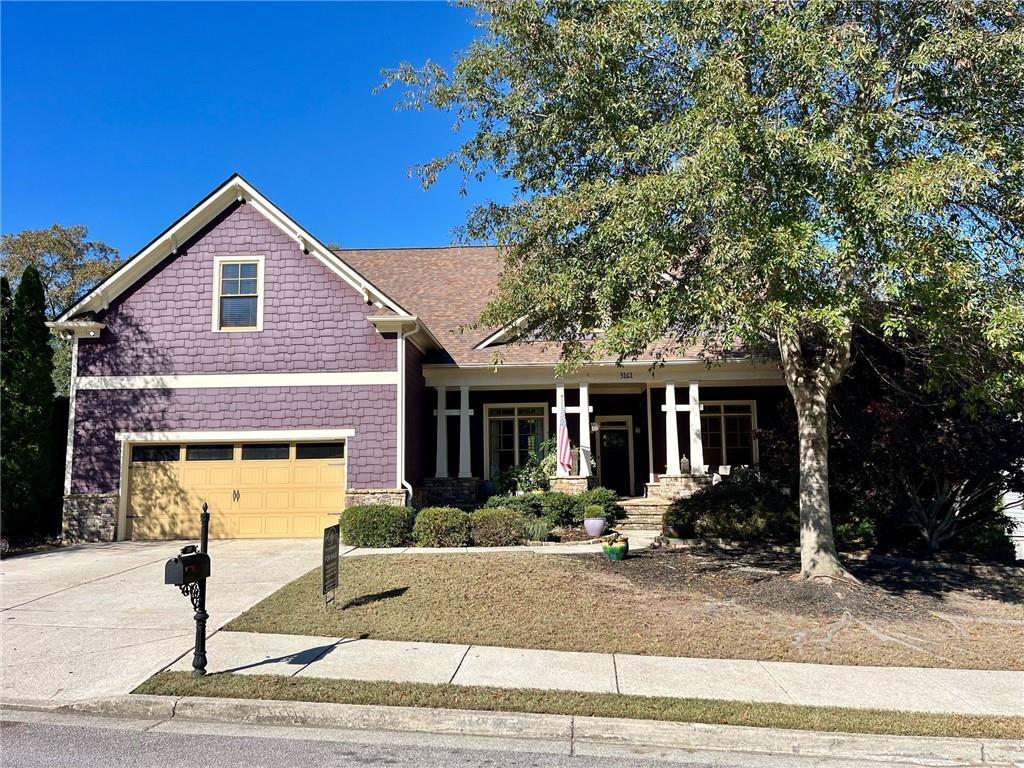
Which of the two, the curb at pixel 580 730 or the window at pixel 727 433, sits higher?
the window at pixel 727 433

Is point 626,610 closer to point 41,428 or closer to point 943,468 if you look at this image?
point 943,468

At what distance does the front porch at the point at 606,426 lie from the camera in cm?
1755

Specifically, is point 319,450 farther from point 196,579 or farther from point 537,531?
point 196,579

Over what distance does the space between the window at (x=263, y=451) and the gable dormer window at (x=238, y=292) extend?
2.69 m

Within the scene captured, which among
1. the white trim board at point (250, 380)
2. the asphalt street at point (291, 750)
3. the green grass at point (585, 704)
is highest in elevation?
the white trim board at point (250, 380)

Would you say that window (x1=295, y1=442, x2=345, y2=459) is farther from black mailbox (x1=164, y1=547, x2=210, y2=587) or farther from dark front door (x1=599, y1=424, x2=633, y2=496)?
black mailbox (x1=164, y1=547, x2=210, y2=587)

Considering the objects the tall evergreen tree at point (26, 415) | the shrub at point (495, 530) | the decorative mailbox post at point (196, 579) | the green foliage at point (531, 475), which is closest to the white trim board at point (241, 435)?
the tall evergreen tree at point (26, 415)

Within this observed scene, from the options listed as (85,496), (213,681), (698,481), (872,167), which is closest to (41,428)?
(85,496)

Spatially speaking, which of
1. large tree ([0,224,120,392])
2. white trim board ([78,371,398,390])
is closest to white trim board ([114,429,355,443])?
white trim board ([78,371,398,390])

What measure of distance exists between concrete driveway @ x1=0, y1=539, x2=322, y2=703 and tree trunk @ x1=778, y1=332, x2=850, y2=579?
25.6 feet

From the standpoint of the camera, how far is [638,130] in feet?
29.3

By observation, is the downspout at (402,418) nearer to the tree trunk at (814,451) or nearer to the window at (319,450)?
the window at (319,450)

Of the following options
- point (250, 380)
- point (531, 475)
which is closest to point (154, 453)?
point (250, 380)

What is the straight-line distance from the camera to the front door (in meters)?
20.1
